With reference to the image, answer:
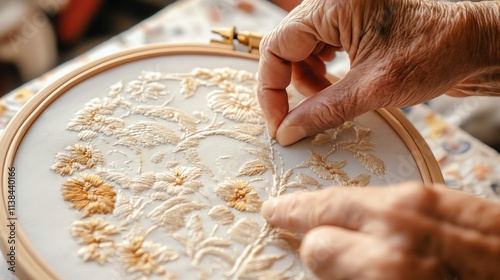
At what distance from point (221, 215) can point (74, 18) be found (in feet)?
4.85

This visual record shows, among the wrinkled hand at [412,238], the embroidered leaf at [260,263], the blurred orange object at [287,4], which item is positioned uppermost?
the wrinkled hand at [412,238]

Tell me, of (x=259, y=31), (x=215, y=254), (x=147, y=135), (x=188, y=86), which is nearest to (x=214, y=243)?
(x=215, y=254)

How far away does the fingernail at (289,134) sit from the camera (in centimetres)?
84

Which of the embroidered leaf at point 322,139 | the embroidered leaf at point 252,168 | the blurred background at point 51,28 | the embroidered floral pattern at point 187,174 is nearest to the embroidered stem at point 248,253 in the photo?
the embroidered floral pattern at point 187,174

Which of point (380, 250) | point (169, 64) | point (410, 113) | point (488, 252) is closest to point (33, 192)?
point (169, 64)

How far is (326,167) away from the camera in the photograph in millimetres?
826

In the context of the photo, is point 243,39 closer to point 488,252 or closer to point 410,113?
point 410,113

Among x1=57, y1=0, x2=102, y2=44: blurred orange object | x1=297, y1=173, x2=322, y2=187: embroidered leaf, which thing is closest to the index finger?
x1=297, y1=173, x2=322, y2=187: embroidered leaf

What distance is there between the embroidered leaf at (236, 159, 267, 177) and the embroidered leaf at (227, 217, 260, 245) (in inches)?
3.6

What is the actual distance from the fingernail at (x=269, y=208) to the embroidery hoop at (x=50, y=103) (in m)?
0.28

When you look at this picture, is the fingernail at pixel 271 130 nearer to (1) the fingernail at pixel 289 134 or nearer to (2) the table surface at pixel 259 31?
(1) the fingernail at pixel 289 134

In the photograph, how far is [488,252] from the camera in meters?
0.55

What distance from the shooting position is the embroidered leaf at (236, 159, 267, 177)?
80cm

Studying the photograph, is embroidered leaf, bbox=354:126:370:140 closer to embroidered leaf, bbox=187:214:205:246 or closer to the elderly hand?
the elderly hand
